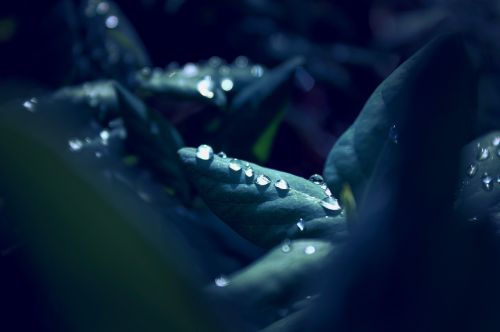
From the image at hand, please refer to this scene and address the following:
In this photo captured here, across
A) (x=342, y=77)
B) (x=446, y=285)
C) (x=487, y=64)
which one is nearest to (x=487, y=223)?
(x=446, y=285)

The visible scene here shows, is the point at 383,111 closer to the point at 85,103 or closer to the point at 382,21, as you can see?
the point at 85,103

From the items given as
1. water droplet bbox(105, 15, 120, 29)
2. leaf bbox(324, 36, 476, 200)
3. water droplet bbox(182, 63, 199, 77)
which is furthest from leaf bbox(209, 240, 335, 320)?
water droplet bbox(105, 15, 120, 29)

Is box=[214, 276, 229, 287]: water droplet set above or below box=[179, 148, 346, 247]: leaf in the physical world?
below

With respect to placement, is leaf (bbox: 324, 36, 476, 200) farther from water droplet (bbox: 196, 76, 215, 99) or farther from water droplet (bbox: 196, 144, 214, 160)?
water droplet (bbox: 196, 76, 215, 99)

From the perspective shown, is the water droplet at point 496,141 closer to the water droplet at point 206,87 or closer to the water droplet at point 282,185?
the water droplet at point 282,185

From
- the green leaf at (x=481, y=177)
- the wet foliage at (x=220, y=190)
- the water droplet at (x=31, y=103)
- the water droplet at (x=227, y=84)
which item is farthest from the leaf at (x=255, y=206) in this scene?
the water droplet at (x=227, y=84)

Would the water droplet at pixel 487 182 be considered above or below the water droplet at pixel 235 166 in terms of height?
below

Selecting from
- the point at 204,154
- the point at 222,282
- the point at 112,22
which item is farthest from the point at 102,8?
the point at 222,282

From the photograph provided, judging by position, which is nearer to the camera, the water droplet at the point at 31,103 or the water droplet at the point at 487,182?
the water droplet at the point at 487,182

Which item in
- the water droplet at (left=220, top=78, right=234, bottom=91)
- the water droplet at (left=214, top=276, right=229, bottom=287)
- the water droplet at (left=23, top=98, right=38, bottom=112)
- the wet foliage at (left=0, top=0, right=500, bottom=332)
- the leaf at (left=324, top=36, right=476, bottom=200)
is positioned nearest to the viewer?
the wet foliage at (left=0, top=0, right=500, bottom=332)
